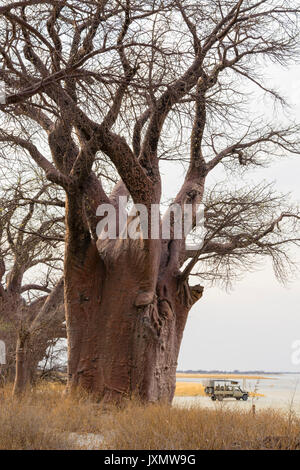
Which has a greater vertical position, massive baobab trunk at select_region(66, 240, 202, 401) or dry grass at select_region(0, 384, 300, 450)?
massive baobab trunk at select_region(66, 240, 202, 401)

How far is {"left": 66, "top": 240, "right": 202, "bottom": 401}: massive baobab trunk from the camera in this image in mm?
7680

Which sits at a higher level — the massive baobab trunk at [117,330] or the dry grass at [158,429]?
the massive baobab trunk at [117,330]

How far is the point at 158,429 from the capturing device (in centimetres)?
497

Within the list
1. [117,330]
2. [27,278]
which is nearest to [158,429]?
[117,330]

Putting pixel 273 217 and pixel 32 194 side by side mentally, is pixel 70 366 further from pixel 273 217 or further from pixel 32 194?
pixel 273 217

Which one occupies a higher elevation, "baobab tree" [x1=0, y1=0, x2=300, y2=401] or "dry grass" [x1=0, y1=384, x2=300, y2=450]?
"baobab tree" [x1=0, y1=0, x2=300, y2=401]

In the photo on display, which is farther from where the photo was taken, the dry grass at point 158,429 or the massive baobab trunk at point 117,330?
the massive baobab trunk at point 117,330

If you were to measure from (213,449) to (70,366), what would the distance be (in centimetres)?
386

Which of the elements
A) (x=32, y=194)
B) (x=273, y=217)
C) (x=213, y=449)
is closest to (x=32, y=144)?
(x=32, y=194)

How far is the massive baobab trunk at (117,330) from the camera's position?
768cm

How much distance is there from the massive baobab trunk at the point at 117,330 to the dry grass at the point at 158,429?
152 centimetres

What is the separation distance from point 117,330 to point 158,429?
2899 millimetres

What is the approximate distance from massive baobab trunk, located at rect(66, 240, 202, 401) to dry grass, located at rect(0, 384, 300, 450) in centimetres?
152

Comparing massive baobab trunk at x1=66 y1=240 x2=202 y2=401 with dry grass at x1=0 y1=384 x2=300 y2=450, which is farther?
massive baobab trunk at x1=66 y1=240 x2=202 y2=401
